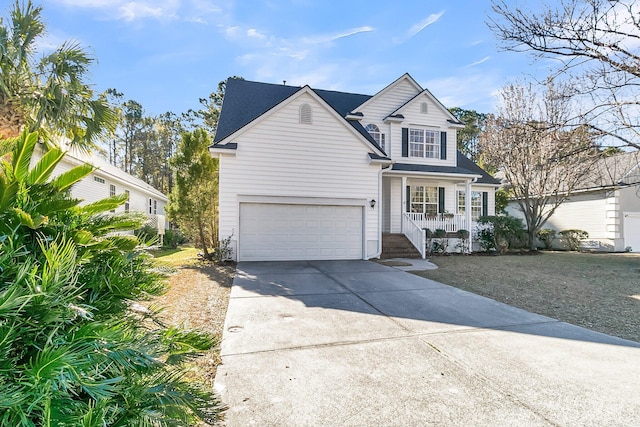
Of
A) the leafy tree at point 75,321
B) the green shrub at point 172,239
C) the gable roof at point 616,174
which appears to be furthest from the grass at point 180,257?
the gable roof at point 616,174

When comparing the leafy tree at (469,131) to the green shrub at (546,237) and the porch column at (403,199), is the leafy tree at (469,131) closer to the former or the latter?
the green shrub at (546,237)

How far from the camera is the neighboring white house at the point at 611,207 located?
17.1 metres

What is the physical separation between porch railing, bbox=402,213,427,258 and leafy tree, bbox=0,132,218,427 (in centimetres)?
1201

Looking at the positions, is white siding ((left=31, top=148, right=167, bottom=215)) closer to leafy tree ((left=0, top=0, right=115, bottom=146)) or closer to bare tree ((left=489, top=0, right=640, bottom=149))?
leafy tree ((left=0, top=0, right=115, bottom=146))

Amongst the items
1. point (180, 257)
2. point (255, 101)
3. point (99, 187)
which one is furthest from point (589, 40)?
point (99, 187)

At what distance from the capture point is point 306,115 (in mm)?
11617

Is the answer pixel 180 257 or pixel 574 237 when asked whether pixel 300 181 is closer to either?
pixel 180 257

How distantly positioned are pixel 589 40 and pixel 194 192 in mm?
13247

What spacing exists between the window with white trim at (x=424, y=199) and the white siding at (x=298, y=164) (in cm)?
428

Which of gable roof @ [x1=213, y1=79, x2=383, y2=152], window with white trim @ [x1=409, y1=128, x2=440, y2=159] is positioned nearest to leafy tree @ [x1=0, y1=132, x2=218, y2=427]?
gable roof @ [x1=213, y1=79, x2=383, y2=152]

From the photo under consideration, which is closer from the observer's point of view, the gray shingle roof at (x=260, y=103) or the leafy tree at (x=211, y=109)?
the gray shingle roof at (x=260, y=103)

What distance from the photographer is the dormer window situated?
38.0 feet

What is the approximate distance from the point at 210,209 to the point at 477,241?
13.1 metres

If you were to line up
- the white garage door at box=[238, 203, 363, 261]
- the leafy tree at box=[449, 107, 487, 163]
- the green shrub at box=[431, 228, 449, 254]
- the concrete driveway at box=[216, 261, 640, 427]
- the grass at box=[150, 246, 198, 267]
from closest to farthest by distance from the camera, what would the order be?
the concrete driveway at box=[216, 261, 640, 427]
the white garage door at box=[238, 203, 363, 261]
the grass at box=[150, 246, 198, 267]
the green shrub at box=[431, 228, 449, 254]
the leafy tree at box=[449, 107, 487, 163]
